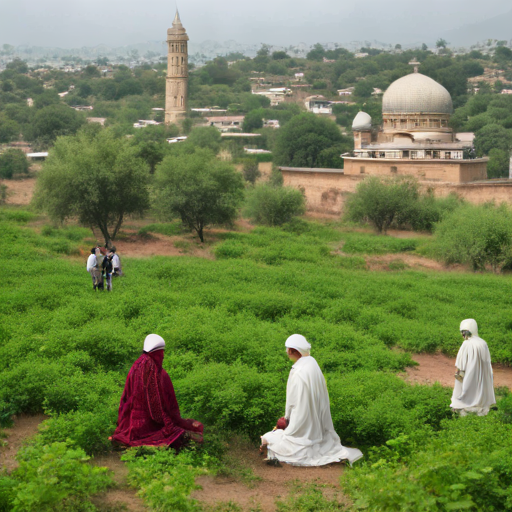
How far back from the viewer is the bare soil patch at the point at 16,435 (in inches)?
231

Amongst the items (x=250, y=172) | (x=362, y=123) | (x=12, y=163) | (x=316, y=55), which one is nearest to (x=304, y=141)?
(x=250, y=172)

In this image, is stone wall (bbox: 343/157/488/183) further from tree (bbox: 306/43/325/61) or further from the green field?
tree (bbox: 306/43/325/61)

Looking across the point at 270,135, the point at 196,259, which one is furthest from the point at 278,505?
the point at 270,135

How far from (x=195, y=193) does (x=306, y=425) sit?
1600 cm

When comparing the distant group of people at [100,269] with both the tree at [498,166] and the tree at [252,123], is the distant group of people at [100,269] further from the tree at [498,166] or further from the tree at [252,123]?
the tree at [252,123]

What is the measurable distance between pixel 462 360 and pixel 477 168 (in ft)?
78.1

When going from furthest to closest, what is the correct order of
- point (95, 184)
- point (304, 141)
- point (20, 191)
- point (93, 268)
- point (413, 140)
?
point (304, 141), point (20, 191), point (413, 140), point (95, 184), point (93, 268)

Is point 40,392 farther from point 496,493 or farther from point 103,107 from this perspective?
point 103,107

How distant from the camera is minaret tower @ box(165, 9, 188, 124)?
54281mm

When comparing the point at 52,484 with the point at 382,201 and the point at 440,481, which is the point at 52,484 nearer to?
the point at 440,481

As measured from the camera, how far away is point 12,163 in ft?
117

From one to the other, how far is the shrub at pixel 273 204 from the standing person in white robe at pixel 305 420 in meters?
19.3

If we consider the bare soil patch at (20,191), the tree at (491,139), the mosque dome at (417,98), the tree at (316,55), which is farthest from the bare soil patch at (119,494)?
the tree at (316,55)

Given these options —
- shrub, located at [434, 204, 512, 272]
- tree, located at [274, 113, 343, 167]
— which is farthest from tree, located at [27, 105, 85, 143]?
shrub, located at [434, 204, 512, 272]
